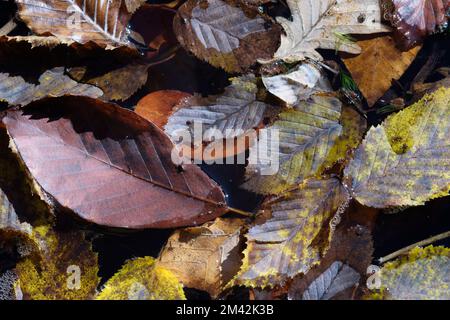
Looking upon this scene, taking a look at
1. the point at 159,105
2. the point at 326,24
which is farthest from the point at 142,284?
the point at 326,24

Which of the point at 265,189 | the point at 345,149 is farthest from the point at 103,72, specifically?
the point at 345,149

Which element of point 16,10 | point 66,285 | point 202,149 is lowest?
point 66,285

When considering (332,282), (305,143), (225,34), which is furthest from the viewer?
(225,34)

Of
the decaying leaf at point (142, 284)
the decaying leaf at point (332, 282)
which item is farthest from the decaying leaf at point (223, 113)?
the decaying leaf at point (332, 282)

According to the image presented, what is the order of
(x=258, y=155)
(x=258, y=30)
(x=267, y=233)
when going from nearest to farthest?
(x=267, y=233) → (x=258, y=155) → (x=258, y=30)

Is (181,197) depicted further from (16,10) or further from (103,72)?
(16,10)

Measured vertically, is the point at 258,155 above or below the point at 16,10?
below

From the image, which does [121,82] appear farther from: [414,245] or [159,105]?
[414,245]
